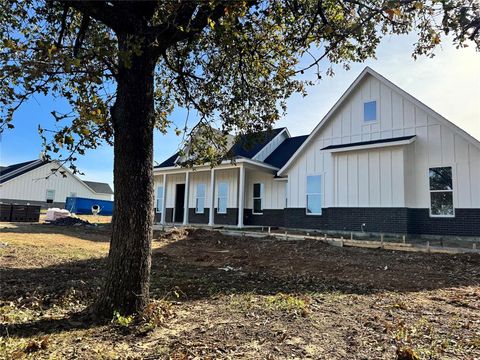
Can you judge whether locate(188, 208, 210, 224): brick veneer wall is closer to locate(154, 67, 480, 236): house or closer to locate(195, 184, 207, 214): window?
locate(195, 184, 207, 214): window

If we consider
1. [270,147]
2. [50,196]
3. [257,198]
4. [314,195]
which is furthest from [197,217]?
[50,196]

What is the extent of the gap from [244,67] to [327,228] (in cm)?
1054

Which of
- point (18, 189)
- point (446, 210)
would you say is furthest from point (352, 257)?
point (18, 189)

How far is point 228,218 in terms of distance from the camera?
20.7 meters

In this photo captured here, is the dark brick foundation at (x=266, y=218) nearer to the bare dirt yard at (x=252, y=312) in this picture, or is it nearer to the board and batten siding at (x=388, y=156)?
the board and batten siding at (x=388, y=156)

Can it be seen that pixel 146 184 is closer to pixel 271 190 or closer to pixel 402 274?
pixel 402 274

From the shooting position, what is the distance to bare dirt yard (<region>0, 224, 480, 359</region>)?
3.31m

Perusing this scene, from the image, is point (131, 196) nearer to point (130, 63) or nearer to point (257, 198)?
point (130, 63)

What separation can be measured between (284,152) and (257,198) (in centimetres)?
335

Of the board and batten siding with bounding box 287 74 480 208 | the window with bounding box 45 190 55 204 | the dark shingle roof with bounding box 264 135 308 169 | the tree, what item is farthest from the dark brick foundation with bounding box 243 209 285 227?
the window with bounding box 45 190 55 204

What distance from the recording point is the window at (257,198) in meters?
20.1

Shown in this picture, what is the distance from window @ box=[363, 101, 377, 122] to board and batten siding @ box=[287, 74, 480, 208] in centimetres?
15

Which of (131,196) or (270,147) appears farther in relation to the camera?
(270,147)

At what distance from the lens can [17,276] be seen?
6328 mm
